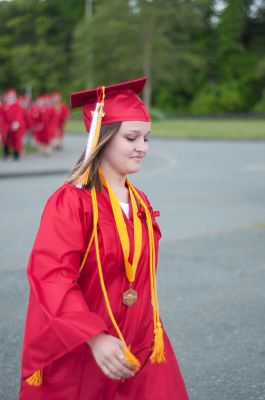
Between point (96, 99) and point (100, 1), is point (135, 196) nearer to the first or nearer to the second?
point (96, 99)

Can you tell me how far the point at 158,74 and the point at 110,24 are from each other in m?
6.17

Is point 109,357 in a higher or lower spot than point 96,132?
lower

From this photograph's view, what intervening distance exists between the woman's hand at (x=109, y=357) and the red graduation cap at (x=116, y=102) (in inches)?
29.5

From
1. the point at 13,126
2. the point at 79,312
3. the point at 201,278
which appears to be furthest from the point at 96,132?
the point at 13,126

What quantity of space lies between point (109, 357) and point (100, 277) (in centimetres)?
32

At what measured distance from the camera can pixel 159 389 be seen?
2.45 m

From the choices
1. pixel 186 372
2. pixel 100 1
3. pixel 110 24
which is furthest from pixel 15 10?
pixel 186 372

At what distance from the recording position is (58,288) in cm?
221

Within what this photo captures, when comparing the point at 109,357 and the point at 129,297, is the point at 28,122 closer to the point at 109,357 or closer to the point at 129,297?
the point at 129,297

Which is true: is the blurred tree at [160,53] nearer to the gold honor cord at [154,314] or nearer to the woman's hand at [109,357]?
the gold honor cord at [154,314]

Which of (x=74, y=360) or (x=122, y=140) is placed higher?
(x=122, y=140)

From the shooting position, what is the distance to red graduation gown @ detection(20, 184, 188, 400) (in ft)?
7.20

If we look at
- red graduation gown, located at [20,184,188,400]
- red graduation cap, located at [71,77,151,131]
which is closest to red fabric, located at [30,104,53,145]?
red graduation cap, located at [71,77,151,131]

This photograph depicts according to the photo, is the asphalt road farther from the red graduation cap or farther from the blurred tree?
the blurred tree
